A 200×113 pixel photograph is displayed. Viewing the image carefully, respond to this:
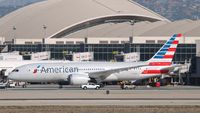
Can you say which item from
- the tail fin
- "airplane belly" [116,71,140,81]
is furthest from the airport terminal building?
"airplane belly" [116,71,140,81]

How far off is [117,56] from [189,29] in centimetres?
2476

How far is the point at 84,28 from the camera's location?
192 m

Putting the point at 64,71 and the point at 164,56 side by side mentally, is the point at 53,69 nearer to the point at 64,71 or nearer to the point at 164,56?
the point at 64,71

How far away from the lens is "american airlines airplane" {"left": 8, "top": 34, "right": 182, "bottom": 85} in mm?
101062

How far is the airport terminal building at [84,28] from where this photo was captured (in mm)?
161750

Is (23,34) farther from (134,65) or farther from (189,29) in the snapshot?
(134,65)

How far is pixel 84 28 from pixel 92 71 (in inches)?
3492

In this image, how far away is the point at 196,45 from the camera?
138375mm

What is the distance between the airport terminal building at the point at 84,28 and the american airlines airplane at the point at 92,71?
5080 cm

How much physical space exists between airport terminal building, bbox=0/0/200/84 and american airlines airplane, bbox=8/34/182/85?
5080 centimetres

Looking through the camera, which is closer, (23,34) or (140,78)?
(140,78)

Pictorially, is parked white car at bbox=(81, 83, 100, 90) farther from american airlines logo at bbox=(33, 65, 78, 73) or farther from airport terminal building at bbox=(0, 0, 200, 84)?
airport terminal building at bbox=(0, 0, 200, 84)

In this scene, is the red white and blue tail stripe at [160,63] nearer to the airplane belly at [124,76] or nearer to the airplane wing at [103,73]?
the airplane belly at [124,76]

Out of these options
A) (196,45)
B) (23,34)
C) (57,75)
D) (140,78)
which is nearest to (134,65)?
(140,78)
